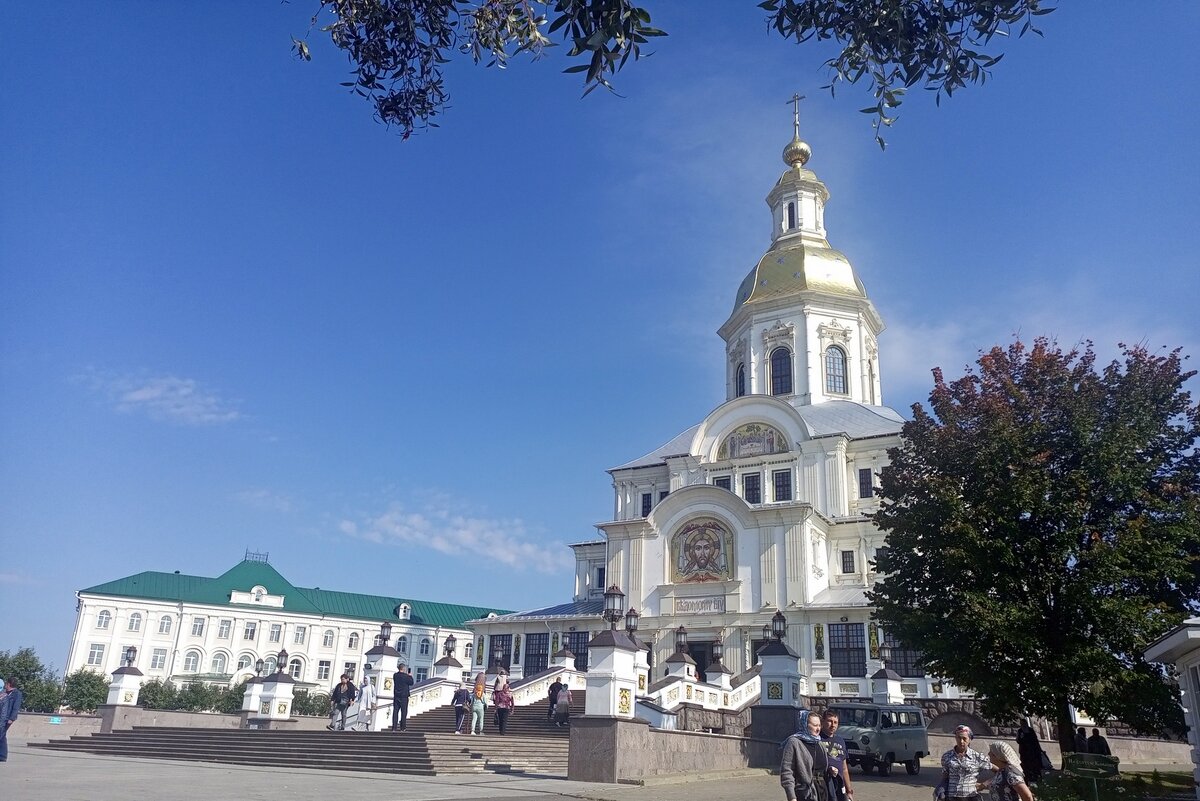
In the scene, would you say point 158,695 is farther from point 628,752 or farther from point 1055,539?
point 1055,539

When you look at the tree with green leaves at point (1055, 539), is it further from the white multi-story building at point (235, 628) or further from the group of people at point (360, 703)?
the white multi-story building at point (235, 628)

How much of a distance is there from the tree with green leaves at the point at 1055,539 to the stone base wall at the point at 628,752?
5.28m

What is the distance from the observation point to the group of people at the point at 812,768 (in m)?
8.38

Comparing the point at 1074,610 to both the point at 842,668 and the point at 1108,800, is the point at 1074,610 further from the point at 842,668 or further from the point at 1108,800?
the point at 842,668

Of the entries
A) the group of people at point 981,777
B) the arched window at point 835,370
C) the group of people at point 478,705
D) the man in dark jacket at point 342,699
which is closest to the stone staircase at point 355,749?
the group of people at point 478,705

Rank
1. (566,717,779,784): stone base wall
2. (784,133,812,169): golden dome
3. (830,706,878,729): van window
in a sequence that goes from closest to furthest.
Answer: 1. (566,717,779,784): stone base wall
2. (830,706,878,729): van window
3. (784,133,812,169): golden dome

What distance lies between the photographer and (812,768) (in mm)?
8461

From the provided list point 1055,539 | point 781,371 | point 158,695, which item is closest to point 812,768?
point 1055,539

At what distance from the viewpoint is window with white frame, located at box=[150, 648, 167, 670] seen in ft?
219

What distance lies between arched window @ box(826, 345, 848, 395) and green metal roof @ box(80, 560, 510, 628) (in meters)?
32.8

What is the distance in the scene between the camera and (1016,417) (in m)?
19.4

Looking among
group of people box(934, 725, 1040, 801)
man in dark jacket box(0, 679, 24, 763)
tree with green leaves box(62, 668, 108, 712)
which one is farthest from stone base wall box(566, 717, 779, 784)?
tree with green leaves box(62, 668, 108, 712)

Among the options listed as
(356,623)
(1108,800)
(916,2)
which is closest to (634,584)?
(1108,800)

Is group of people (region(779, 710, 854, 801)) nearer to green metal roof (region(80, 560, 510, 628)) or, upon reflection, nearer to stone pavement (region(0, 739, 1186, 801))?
stone pavement (region(0, 739, 1186, 801))
